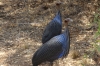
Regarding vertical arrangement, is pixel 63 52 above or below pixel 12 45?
above

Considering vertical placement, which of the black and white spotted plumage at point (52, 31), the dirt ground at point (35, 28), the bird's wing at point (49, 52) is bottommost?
the dirt ground at point (35, 28)

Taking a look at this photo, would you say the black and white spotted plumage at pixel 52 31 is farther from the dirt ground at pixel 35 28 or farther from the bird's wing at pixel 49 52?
the dirt ground at pixel 35 28

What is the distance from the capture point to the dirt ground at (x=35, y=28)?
462 centimetres

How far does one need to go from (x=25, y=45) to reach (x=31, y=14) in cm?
151

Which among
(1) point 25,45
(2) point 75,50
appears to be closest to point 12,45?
(1) point 25,45

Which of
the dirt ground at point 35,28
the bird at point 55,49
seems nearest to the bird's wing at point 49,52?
the bird at point 55,49

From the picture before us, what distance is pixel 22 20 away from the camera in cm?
615

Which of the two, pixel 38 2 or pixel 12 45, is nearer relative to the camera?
pixel 12 45

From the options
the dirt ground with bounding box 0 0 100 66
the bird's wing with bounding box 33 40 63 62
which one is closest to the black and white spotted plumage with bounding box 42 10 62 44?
the bird's wing with bounding box 33 40 63 62

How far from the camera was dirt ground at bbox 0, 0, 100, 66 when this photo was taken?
462cm

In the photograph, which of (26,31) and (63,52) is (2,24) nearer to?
(26,31)

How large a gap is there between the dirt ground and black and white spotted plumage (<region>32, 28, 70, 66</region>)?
0.72 metres

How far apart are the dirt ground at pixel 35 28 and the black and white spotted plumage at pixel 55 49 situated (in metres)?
0.72

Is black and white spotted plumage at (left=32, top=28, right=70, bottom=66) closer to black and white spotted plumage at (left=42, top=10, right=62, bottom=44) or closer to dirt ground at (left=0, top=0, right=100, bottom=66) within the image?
black and white spotted plumage at (left=42, top=10, right=62, bottom=44)
